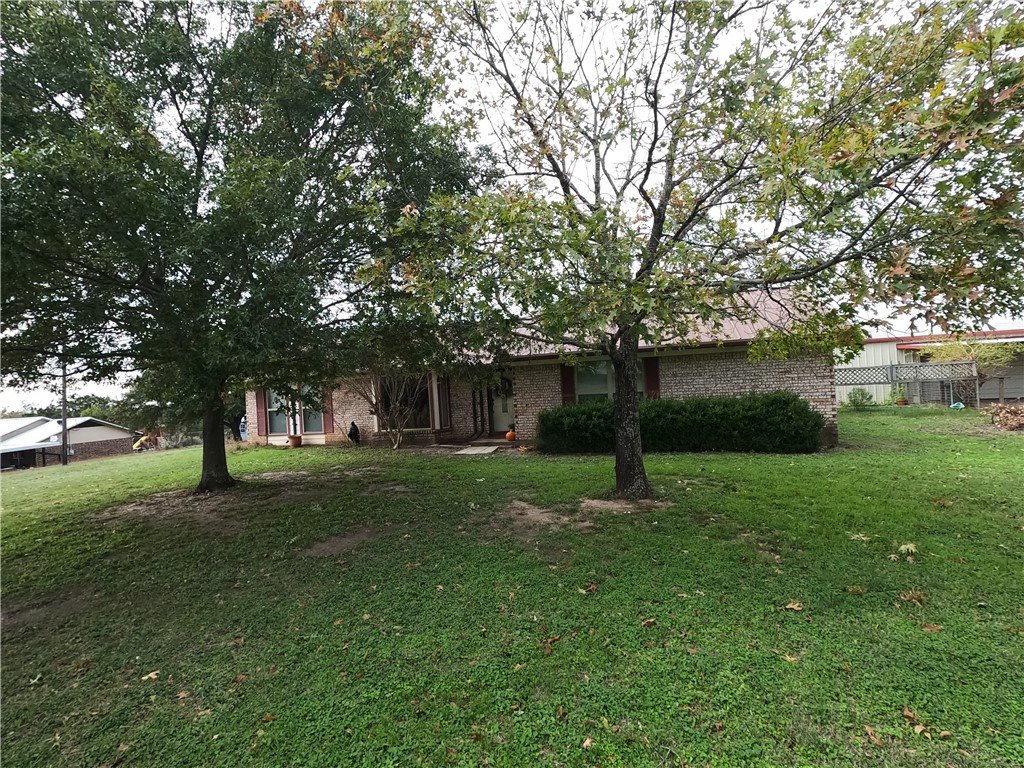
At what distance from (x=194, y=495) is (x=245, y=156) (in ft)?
20.1

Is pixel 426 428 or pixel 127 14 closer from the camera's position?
pixel 127 14

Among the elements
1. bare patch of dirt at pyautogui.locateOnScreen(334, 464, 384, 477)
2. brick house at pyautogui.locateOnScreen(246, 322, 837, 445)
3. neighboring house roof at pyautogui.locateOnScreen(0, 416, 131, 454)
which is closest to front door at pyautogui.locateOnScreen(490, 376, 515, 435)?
brick house at pyautogui.locateOnScreen(246, 322, 837, 445)

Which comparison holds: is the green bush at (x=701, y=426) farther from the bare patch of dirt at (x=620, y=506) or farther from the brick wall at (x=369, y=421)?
the bare patch of dirt at (x=620, y=506)

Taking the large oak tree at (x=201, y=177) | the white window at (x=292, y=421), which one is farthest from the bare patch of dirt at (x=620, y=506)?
the white window at (x=292, y=421)

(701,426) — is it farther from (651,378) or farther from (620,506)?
(620,506)

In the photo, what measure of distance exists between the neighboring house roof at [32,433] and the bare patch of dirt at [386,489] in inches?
865

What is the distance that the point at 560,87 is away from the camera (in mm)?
5945

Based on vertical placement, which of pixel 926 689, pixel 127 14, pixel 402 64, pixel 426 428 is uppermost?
pixel 127 14

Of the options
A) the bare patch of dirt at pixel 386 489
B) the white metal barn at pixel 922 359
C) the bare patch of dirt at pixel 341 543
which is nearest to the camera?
the bare patch of dirt at pixel 341 543

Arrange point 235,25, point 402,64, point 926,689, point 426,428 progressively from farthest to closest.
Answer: point 426,428 → point 235,25 → point 402,64 → point 926,689

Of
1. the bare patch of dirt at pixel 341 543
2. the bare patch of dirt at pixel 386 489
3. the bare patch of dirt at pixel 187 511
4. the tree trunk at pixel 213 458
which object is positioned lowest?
the bare patch of dirt at pixel 341 543

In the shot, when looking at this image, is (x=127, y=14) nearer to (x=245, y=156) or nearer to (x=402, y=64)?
(x=245, y=156)

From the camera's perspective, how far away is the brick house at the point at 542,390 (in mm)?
11203

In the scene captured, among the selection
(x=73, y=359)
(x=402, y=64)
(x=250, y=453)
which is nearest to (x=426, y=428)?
(x=250, y=453)
